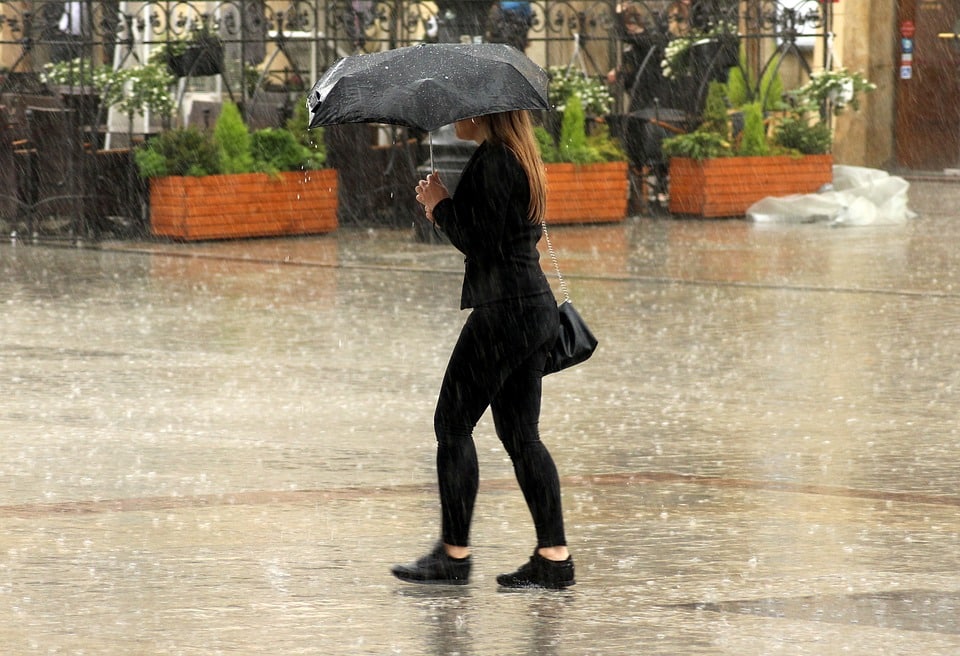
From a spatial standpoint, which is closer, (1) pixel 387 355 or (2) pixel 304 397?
(2) pixel 304 397

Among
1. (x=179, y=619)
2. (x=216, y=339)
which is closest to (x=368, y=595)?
(x=179, y=619)

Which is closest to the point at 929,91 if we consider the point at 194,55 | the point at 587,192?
the point at 587,192

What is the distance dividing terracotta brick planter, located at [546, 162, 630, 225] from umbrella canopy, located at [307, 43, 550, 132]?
13.2 meters

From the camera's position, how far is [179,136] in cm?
1727

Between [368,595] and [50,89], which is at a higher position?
[50,89]

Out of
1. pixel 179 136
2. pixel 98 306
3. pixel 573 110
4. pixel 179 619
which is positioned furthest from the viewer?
pixel 573 110

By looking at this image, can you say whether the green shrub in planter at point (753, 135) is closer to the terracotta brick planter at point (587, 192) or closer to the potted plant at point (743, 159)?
the potted plant at point (743, 159)

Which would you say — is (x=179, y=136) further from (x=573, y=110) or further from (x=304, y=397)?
(x=304, y=397)

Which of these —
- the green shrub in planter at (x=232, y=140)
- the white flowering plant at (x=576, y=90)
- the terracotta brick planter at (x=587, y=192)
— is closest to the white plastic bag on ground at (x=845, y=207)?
the terracotta brick planter at (x=587, y=192)

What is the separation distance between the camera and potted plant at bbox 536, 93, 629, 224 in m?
19.0

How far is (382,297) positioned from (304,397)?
13.8 ft

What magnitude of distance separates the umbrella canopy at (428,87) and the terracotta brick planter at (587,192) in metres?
13.2

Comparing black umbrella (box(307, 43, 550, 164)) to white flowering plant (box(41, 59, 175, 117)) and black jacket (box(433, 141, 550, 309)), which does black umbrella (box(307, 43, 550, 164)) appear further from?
white flowering plant (box(41, 59, 175, 117))

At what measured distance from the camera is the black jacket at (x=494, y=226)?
544 cm
